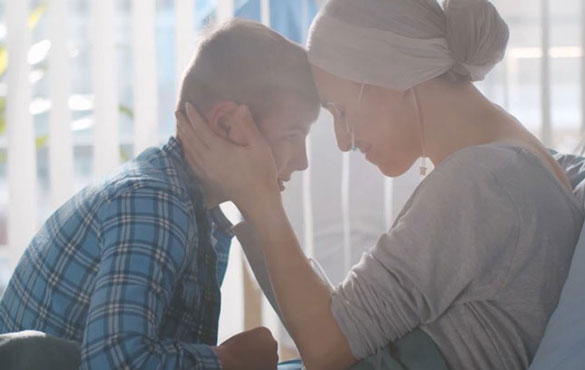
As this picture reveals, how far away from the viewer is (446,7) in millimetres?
1387

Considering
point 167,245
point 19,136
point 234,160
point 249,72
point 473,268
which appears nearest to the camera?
point 473,268

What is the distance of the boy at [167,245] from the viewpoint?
125 cm

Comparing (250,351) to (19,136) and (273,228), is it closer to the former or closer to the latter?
(273,228)

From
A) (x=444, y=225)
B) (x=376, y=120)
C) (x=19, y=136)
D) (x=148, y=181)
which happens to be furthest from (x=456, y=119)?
(x=19, y=136)

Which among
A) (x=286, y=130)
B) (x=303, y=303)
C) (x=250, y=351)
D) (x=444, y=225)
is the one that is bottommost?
(x=250, y=351)

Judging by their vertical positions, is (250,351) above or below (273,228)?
below

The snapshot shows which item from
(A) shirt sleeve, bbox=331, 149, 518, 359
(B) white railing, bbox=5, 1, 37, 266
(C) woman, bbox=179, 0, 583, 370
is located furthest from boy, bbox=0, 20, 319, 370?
(B) white railing, bbox=5, 1, 37, 266

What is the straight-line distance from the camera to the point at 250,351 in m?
1.41

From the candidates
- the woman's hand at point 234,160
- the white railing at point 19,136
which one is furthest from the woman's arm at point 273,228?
the white railing at point 19,136

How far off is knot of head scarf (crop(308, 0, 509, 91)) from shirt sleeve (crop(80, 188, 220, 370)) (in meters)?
0.35

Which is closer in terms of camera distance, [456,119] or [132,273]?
[132,273]

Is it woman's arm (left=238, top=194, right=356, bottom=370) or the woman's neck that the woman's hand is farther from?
the woman's neck

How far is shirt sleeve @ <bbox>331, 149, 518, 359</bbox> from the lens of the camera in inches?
47.1

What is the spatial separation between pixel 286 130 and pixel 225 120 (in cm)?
11
